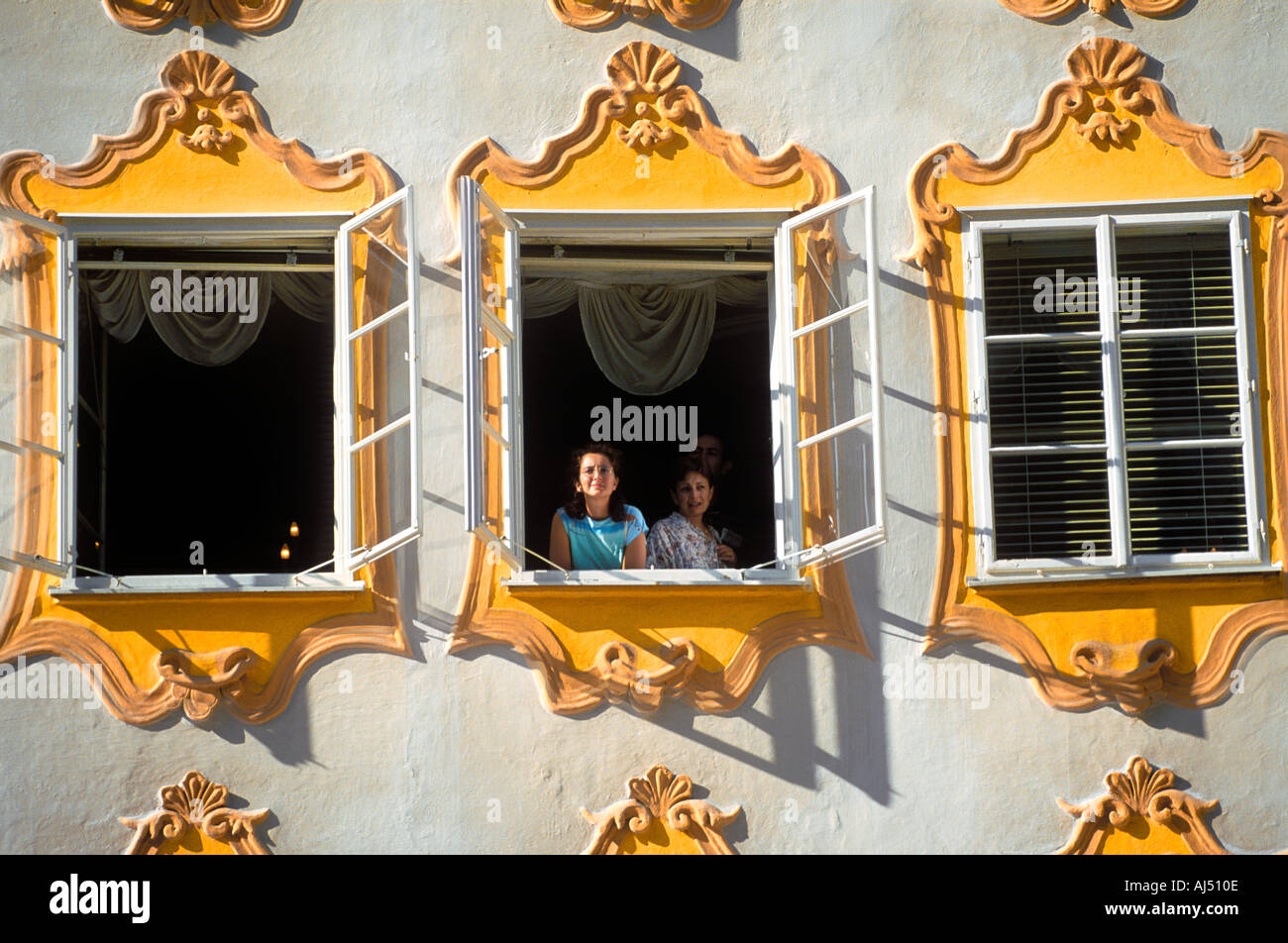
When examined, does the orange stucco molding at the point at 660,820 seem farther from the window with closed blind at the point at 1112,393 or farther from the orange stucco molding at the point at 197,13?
the orange stucco molding at the point at 197,13

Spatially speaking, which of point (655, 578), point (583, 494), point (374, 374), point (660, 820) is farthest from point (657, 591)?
point (374, 374)

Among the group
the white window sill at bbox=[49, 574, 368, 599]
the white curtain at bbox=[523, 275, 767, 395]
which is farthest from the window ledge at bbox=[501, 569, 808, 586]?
the white curtain at bbox=[523, 275, 767, 395]

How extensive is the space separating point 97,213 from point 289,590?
6.25 feet

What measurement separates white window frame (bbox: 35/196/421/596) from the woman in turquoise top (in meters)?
0.77

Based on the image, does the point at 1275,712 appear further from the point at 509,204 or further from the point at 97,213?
the point at 97,213

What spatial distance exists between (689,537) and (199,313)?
2.47m

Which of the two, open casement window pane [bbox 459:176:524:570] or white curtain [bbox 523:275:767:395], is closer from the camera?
open casement window pane [bbox 459:176:524:570]

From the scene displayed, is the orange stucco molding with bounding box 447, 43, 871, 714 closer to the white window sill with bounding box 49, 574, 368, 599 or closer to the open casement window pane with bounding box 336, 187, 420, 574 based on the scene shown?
the open casement window pane with bounding box 336, 187, 420, 574

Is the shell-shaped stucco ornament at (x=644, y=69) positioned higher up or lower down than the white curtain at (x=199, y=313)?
higher up

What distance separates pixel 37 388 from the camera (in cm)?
781

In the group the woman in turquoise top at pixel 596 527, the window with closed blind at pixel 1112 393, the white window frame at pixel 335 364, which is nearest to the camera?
the white window frame at pixel 335 364

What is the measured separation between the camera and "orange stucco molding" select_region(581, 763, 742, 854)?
24.7 feet

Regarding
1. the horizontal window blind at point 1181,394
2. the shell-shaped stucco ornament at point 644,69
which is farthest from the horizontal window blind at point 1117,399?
the shell-shaped stucco ornament at point 644,69

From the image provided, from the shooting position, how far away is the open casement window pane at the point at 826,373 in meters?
7.69
